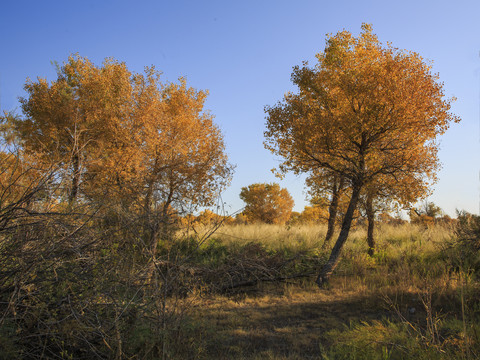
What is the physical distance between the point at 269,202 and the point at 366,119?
36.6 metres

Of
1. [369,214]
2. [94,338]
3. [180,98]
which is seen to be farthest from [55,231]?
[180,98]

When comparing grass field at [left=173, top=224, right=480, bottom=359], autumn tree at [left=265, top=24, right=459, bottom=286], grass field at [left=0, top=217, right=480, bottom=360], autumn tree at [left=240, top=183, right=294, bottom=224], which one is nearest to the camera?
grass field at [left=0, top=217, right=480, bottom=360]

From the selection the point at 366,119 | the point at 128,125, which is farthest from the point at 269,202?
the point at 366,119

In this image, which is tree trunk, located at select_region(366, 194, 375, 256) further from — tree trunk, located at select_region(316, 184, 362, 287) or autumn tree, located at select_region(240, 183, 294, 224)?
autumn tree, located at select_region(240, 183, 294, 224)

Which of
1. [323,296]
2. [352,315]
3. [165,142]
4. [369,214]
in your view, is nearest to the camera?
[352,315]

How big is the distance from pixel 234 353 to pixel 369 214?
365 inches

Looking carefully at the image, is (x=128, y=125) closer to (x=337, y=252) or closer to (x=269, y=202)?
(x=337, y=252)

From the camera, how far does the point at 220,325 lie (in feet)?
21.7

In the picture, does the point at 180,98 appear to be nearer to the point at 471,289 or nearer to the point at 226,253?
the point at 226,253

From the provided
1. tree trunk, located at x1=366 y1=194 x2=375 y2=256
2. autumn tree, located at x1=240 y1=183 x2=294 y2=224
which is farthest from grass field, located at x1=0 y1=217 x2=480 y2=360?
autumn tree, located at x1=240 y1=183 x2=294 y2=224

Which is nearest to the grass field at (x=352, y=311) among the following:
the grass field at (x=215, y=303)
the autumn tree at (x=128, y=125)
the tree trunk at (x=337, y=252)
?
the grass field at (x=215, y=303)

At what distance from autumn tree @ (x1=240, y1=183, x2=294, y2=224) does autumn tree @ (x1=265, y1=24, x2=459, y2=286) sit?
33.7 metres

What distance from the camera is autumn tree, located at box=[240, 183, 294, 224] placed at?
148 ft

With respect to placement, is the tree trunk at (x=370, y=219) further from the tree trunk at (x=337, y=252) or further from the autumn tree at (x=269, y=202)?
the autumn tree at (x=269, y=202)
